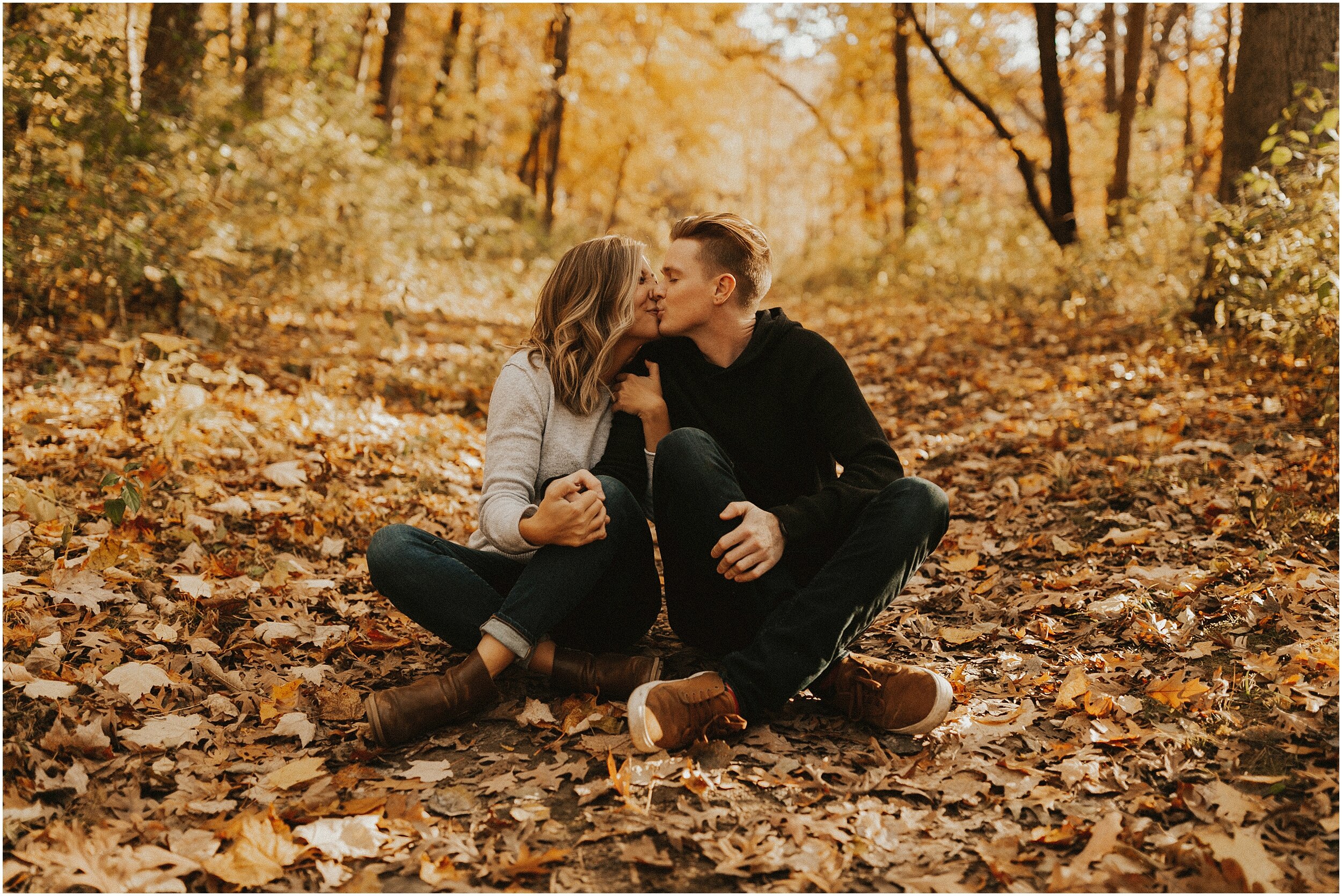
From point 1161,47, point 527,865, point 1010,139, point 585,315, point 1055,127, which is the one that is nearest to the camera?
point 527,865

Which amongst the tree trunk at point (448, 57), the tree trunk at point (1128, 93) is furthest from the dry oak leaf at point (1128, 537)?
the tree trunk at point (448, 57)

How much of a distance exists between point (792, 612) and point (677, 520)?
0.45 meters

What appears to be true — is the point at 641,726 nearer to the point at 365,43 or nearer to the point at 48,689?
the point at 48,689

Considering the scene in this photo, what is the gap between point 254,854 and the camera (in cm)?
208

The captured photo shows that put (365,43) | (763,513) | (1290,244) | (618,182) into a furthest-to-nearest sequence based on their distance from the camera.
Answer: (618,182), (365,43), (1290,244), (763,513)

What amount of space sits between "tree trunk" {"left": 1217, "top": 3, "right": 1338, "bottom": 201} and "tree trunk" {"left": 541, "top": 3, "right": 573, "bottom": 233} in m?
11.5

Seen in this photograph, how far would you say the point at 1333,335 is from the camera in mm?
5191

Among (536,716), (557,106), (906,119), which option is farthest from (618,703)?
(557,106)

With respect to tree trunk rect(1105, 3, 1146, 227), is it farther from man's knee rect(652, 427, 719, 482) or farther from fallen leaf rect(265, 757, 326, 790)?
fallen leaf rect(265, 757, 326, 790)

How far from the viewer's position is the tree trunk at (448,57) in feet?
47.3

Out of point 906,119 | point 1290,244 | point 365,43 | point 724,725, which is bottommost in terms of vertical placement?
point 724,725

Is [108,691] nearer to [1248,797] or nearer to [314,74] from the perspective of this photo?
[1248,797]

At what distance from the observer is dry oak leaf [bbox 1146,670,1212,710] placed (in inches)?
106

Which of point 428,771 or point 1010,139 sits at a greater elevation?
point 1010,139
